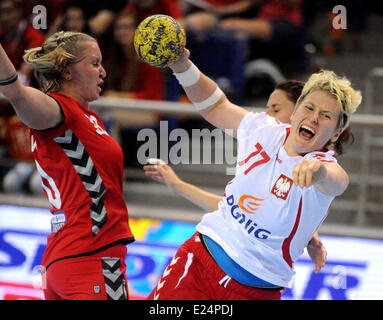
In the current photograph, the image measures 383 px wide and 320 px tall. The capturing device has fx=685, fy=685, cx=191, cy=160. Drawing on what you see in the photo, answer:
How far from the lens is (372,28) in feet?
24.1

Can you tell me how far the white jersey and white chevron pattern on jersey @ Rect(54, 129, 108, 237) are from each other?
0.49 m

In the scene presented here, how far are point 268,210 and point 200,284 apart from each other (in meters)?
0.45

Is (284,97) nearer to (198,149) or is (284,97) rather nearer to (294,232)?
Result: (294,232)

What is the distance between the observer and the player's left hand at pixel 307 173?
2414 millimetres

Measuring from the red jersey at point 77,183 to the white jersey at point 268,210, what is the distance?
1.59 feet

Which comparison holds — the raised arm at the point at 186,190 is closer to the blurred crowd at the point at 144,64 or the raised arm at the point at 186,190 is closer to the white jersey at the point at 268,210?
the white jersey at the point at 268,210

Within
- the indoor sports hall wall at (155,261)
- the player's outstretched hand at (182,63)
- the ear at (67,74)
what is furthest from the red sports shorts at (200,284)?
the indoor sports hall wall at (155,261)

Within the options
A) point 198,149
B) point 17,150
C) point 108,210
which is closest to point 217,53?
point 198,149

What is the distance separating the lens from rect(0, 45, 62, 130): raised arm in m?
2.61

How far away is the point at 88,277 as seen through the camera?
2922 mm
